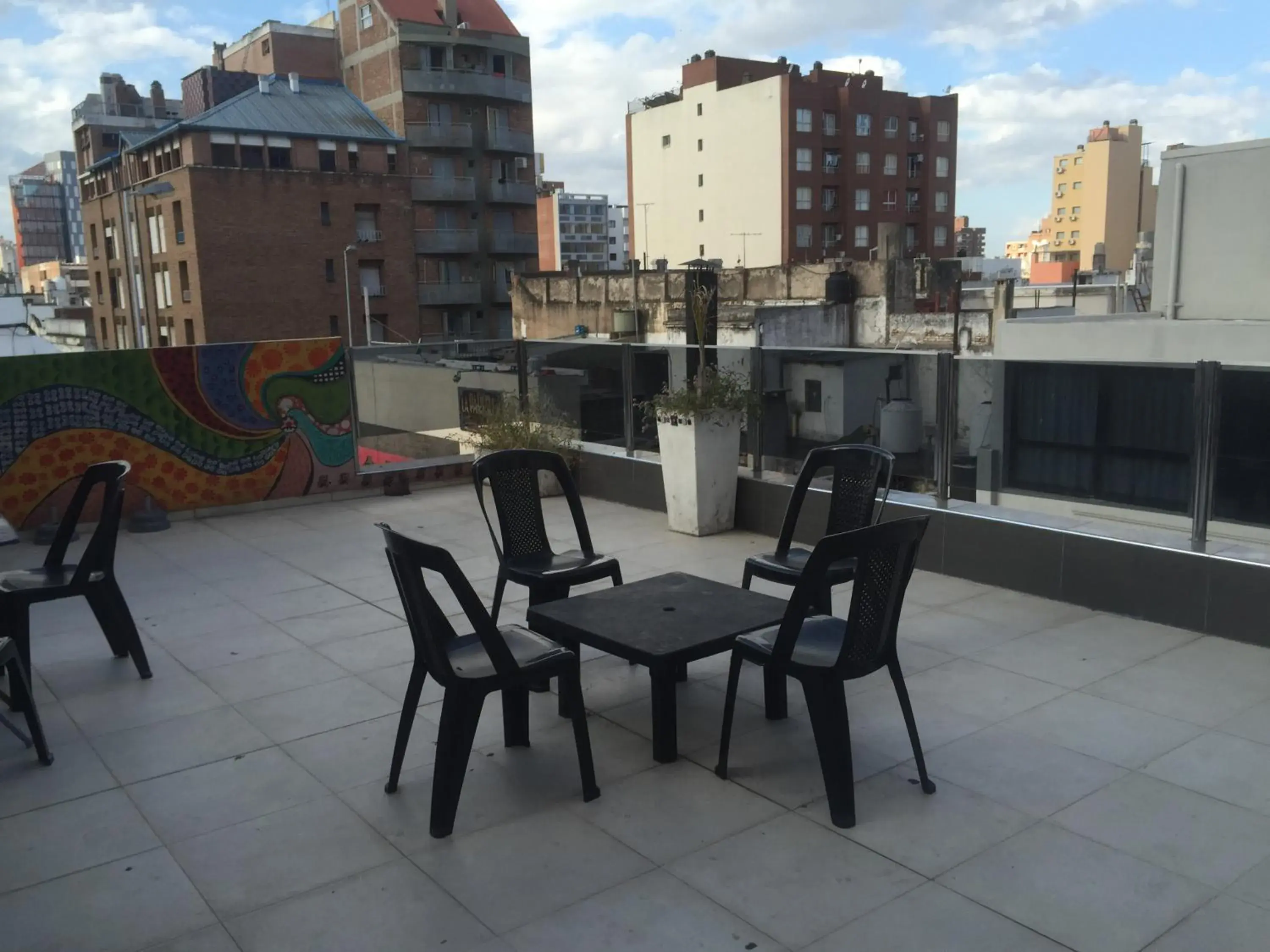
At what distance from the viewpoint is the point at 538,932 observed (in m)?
3.14

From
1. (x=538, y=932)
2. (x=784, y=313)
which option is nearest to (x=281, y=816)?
(x=538, y=932)

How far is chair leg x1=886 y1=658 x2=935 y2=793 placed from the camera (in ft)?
13.0

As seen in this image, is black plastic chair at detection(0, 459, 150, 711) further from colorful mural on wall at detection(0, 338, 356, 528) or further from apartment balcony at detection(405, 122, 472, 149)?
apartment balcony at detection(405, 122, 472, 149)

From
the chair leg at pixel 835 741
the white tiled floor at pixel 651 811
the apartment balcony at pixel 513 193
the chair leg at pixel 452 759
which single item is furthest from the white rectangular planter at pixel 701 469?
the apartment balcony at pixel 513 193

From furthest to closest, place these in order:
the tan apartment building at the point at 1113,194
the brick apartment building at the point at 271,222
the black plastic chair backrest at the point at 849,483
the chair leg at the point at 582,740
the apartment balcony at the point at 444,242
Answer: the tan apartment building at the point at 1113,194 < the apartment balcony at the point at 444,242 < the brick apartment building at the point at 271,222 < the black plastic chair backrest at the point at 849,483 < the chair leg at the point at 582,740

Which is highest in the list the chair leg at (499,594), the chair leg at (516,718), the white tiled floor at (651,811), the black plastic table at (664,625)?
the black plastic table at (664,625)

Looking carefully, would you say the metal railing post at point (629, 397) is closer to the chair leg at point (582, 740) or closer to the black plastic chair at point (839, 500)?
the black plastic chair at point (839, 500)

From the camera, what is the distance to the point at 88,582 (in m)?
5.23

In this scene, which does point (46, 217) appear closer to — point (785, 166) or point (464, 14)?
point (464, 14)

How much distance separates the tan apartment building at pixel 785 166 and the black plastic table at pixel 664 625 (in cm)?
5994

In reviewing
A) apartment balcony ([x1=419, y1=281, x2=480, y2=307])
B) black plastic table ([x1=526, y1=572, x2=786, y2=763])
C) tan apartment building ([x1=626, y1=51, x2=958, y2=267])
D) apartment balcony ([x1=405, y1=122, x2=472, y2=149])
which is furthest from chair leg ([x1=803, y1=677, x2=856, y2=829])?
tan apartment building ([x1=626, y1=51, x2=958, y2=267])

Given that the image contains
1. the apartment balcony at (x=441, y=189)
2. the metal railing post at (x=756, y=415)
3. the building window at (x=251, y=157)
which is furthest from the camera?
→ the apartment balcony at (x=441, y=189)

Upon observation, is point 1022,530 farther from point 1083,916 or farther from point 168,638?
point 168,638

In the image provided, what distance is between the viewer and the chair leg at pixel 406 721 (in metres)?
4.02
